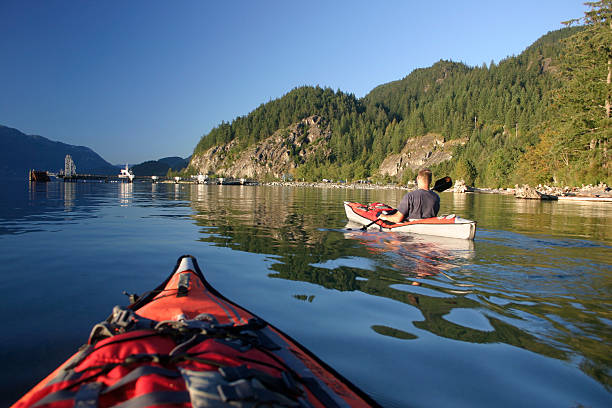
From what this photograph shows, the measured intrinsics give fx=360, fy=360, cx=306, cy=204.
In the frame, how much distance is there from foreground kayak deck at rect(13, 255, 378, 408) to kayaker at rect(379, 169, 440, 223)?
32.9 ft

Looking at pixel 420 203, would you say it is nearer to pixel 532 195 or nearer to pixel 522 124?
pixel 532 195

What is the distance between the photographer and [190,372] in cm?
184

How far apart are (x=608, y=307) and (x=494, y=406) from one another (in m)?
3.70

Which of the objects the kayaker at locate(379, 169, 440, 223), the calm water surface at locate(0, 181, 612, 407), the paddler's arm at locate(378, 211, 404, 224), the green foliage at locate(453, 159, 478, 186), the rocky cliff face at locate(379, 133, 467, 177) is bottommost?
the calm water surface at locate(0, 181, 612, 407)

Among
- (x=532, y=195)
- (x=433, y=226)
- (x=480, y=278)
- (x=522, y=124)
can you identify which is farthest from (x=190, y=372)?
(x=522, y=124)

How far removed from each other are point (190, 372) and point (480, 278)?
6.29 metres

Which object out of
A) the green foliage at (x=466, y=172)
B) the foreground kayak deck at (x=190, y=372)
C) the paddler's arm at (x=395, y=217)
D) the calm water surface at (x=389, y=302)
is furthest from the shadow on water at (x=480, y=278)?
the green foliage at (x=466, y=172)

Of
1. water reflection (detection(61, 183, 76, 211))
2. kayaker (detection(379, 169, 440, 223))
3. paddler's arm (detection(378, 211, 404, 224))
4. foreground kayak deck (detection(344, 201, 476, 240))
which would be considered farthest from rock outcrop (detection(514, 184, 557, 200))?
water reflection (detection(61, 183, 76, 211))

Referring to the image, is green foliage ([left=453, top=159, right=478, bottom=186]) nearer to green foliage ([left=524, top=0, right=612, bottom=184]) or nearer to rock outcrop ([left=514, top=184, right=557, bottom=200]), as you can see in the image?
rock outcrop ([left=514, top=184, right=557, bottom=200])

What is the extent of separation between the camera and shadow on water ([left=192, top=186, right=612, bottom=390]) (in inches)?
167

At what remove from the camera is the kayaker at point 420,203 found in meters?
11.9

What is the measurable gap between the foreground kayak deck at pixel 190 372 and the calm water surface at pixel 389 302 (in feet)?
3.20

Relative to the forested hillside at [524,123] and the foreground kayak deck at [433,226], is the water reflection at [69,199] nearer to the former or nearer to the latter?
the foreground kayak deck at [433,226]

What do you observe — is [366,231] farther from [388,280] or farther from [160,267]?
[160,267]
